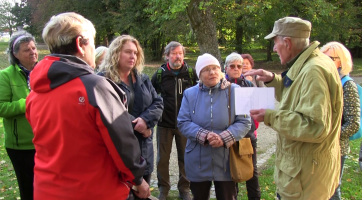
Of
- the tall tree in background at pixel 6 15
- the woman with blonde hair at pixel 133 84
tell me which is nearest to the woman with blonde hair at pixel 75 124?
the woman with blonde hair at pixel 133 84

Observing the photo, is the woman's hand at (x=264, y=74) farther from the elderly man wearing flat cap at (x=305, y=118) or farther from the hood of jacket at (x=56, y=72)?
the hood of jacket at (x=56, y=72)

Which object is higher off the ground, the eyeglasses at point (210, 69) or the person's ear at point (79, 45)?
the person's ear at point (79, 45)

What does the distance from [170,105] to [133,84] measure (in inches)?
42.5

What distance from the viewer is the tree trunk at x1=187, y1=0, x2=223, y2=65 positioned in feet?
39.2

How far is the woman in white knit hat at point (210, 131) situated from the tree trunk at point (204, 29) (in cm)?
887

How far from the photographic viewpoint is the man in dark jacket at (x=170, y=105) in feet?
14.0

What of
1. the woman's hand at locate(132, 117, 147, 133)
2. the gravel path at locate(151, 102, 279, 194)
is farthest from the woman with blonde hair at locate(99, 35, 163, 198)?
the gravel path at locate(151, 102, 279, 194)

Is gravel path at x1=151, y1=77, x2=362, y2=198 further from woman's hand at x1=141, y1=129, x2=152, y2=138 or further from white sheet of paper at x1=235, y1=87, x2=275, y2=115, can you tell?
white sheet of paper at x1=235, y1=87, x2=275, y2=115

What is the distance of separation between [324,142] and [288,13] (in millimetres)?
19669

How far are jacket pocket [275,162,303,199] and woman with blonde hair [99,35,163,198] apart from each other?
1464 millimetres

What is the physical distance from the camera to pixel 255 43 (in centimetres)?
2511

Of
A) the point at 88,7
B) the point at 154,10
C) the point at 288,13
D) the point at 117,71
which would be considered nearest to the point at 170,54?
the point at 117,71

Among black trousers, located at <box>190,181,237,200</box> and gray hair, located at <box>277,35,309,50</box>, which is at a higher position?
gray hair, located at <box>277,35,309,50</box>

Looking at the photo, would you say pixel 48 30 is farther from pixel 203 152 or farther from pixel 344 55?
pixel 344 55
